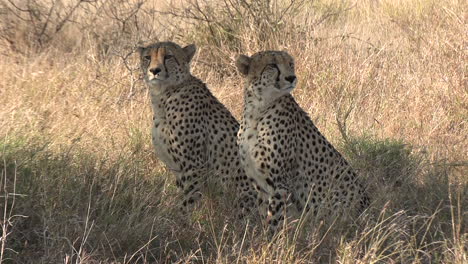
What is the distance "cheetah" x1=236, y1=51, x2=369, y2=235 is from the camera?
11.4 ft

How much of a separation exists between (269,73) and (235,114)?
1.52 m

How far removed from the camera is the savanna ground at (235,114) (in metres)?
3.15

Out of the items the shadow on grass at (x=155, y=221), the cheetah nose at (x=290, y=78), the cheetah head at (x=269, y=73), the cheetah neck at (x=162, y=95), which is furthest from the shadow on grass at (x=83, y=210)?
the cheetah nose at (x=290, y=78)

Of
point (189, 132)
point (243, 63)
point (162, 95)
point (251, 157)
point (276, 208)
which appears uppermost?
point (243, 63)

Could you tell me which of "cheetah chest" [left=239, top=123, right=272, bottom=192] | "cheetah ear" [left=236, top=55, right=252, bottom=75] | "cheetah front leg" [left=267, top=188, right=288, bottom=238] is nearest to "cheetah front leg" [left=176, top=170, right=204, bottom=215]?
"cheetah chest" [left=239, top=123, right=272, bottom=192]

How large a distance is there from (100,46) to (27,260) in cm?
348

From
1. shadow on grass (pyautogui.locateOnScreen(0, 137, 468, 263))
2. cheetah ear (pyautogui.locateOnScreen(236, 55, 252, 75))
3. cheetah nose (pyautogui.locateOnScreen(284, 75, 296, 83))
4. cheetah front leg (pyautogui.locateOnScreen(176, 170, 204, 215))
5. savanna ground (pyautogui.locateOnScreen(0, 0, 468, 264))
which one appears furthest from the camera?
cheetah front leg (pyautogui.locateOnScreen(176, 170, 204, 215))

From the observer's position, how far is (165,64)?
12.6ft

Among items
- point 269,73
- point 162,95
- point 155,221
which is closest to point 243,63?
point 269,73

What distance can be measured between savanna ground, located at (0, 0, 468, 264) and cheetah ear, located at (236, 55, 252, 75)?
21.5 inches

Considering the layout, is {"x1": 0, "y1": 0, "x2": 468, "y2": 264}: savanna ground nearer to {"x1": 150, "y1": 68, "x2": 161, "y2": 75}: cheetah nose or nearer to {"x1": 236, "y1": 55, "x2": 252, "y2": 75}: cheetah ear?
{"x1": 150, "y1": 68, "x2": 161, "y2": 75}: cheetah nose

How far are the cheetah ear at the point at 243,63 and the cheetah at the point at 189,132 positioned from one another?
327 millimetres

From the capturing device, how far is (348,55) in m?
5.91

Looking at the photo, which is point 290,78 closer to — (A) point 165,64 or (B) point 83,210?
(A) point 165,64
